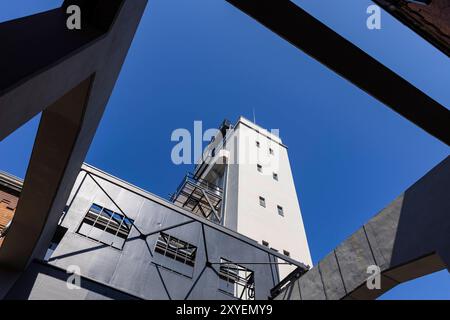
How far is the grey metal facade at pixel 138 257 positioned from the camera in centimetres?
878

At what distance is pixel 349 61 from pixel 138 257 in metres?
9.58

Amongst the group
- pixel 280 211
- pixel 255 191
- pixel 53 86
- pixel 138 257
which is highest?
pixel 255 191

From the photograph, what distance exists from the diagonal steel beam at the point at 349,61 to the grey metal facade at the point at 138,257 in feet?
29.8

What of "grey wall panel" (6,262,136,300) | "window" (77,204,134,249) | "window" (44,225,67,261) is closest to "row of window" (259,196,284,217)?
"window" (77,204,134,249)

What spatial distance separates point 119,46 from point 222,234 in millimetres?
10349

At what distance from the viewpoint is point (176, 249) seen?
38.4ft

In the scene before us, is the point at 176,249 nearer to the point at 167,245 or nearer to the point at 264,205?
the point at 167,245

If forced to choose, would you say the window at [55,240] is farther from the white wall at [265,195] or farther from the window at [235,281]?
the white wall at [265,195]

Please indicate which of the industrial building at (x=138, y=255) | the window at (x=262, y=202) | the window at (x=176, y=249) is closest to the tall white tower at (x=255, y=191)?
the window at (x=262, y=202)

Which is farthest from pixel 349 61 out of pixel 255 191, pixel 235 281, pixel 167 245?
pixel 255 191

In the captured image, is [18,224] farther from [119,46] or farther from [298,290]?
[298,290]

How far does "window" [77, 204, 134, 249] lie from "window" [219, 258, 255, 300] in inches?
161

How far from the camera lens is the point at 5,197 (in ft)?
41.0
